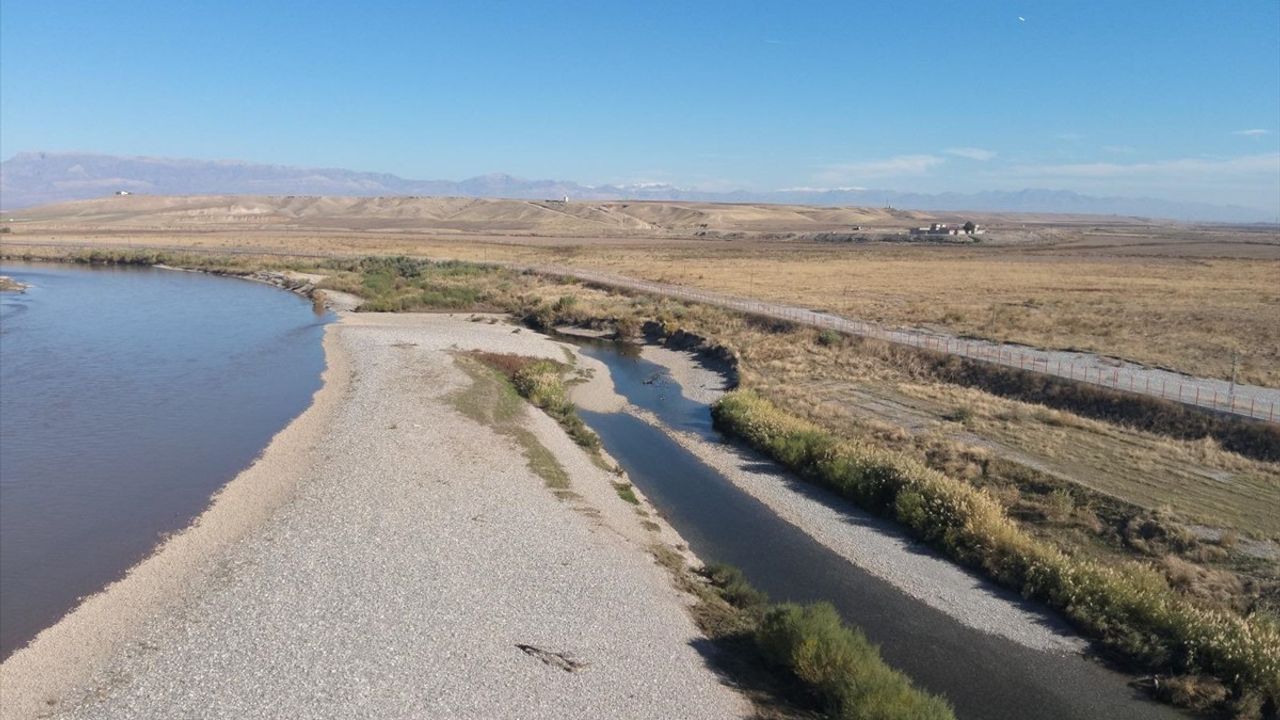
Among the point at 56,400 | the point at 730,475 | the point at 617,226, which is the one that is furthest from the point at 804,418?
the point at 617,226

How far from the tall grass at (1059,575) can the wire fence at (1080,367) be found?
10.1 m

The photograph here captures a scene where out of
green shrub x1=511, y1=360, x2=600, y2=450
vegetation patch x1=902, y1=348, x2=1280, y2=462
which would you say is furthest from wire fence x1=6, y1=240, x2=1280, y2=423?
green shrub x1=511, y1=360, x2=600, y2=450

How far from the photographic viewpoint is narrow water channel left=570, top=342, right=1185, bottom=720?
12672mm

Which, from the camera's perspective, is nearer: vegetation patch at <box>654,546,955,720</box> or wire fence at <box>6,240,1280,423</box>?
vegetation patch at <box>654,546,955,720</box>

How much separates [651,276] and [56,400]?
47210 millimetres

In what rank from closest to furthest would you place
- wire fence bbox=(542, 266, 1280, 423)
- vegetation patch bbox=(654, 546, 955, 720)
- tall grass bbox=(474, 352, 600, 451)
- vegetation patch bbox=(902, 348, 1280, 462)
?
vegetation patch bbox=(654, 546, 955, 720) → vegetation patch bbox=(902, 348, 1280, 462) → wire fence bbox=(542, 266, 1280, 423) → tall grass bbox=(474, 352, 600, 451)

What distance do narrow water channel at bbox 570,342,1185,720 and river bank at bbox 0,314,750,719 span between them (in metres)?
1.71

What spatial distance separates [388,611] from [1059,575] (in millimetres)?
11904

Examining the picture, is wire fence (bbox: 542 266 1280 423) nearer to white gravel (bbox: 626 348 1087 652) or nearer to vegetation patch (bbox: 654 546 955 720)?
white gravel (bbox: 626 348 1087 652)

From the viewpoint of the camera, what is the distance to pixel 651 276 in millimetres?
70375

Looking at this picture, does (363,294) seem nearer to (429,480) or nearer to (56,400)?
(56,400)

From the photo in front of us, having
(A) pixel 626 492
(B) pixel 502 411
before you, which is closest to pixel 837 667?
(A) pixel 626 492

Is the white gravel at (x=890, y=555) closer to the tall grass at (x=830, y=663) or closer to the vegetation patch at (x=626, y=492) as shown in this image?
the tall grass at (x=830, y=663)

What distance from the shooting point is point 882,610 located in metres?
15.4
